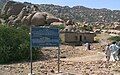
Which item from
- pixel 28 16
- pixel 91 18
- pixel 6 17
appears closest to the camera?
pixel 28 16

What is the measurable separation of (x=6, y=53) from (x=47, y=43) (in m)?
7.33

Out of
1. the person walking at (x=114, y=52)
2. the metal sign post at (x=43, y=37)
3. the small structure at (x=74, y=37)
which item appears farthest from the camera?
the small structure at (x=74, y=37)

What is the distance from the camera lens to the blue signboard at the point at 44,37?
49.8 feet

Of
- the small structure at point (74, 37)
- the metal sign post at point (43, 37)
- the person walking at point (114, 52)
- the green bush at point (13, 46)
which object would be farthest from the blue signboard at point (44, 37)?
the small structure at point (74, 37)

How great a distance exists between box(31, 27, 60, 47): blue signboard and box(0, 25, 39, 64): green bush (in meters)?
7.00

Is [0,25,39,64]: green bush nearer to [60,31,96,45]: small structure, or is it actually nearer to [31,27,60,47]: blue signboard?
[31,27,60,47]: blue signboard

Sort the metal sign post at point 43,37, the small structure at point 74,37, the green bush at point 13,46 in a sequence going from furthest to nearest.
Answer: the small structure at point 74,37 < the green bush at point 13,46 < the metal sign post at point 43,37

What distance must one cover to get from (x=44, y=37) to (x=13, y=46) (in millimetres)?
8207

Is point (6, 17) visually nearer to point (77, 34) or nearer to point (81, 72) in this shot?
point (77, 34)

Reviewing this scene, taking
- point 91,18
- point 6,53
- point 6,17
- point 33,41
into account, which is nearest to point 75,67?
point 33,41

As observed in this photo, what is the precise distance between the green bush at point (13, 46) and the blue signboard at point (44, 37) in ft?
22.9

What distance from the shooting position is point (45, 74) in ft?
49.9

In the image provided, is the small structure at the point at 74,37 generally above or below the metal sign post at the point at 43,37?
below

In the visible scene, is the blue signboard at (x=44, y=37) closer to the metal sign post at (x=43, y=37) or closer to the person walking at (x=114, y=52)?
the metal sign post at (x=43, y=37)
